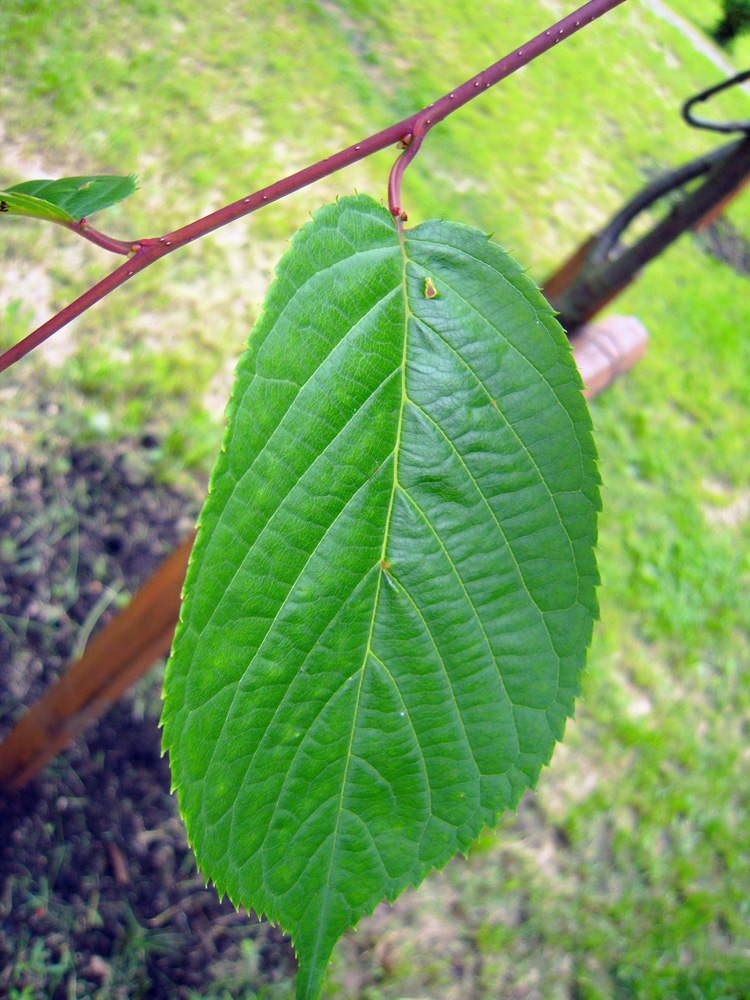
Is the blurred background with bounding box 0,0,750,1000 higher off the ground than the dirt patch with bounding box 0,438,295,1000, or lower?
higher

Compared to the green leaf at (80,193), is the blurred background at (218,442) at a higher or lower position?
lower

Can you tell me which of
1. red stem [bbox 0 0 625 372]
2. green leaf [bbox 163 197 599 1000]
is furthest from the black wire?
green leaf [bbox 163 197 599 1000]

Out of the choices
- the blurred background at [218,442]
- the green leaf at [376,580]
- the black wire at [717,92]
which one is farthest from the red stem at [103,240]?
the blurred background at [218,442]

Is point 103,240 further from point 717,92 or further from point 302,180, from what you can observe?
point 717,92

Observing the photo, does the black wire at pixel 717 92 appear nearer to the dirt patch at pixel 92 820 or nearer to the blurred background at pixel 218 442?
the blurred background at pixel 218 442

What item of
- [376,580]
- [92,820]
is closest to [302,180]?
[376,580]

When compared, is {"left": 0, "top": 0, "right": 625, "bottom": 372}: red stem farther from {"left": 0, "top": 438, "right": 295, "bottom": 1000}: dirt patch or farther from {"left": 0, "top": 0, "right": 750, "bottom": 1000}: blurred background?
{"left": 0, "top": 438, "right": 295, "bottom": 1000}: dirt patch
